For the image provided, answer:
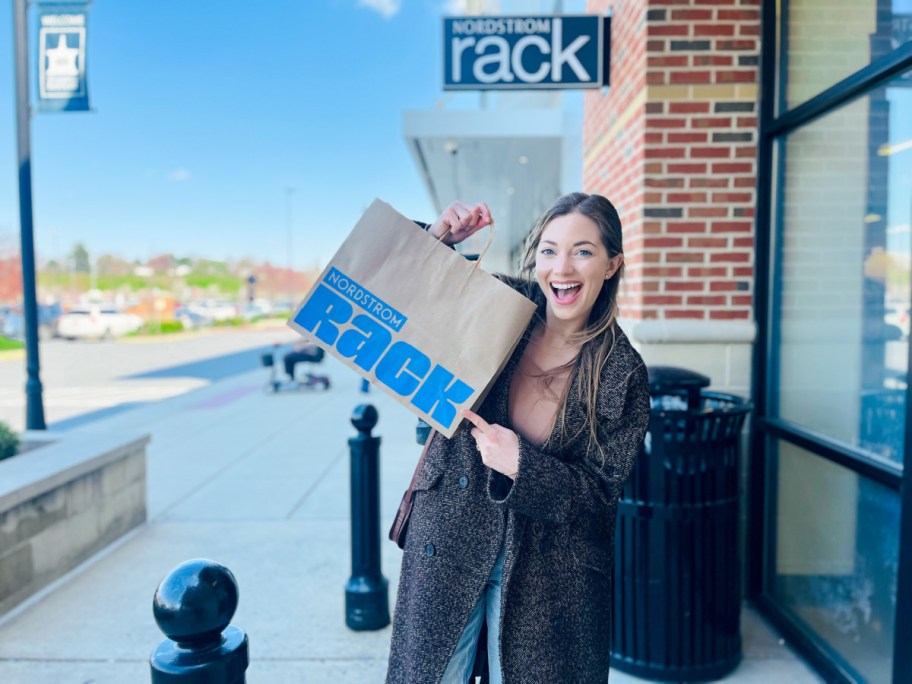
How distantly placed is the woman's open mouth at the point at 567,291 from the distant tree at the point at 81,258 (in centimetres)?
8572

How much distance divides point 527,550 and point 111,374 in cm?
1820

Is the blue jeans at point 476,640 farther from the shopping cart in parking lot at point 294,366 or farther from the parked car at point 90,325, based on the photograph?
the parked car at point 90,325

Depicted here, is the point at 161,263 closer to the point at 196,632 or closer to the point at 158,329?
the point at 158,329

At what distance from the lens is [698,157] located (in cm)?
370

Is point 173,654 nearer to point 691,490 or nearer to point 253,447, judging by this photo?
point 691,490

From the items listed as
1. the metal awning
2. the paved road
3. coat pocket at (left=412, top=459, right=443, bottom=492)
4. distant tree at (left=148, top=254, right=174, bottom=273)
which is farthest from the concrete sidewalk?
distant tree at (left=148, top=254, right=174, bottom=273)

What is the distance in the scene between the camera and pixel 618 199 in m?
4.29

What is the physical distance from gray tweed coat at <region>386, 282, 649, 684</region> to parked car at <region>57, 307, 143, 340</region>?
36161 millimetres

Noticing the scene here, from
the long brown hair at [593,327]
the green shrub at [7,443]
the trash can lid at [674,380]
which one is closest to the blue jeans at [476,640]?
the long brown hair at [593,327]

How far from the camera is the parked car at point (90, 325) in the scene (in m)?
33.3

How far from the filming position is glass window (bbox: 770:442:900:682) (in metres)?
2.95

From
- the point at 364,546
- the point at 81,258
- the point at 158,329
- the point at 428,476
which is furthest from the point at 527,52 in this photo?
the point at 81,258

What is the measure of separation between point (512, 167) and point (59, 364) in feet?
51.7

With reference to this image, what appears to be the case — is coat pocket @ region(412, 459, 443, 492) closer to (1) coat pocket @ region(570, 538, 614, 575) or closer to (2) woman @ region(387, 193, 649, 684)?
(2) woman @ region(387, 193, 649, 684)
